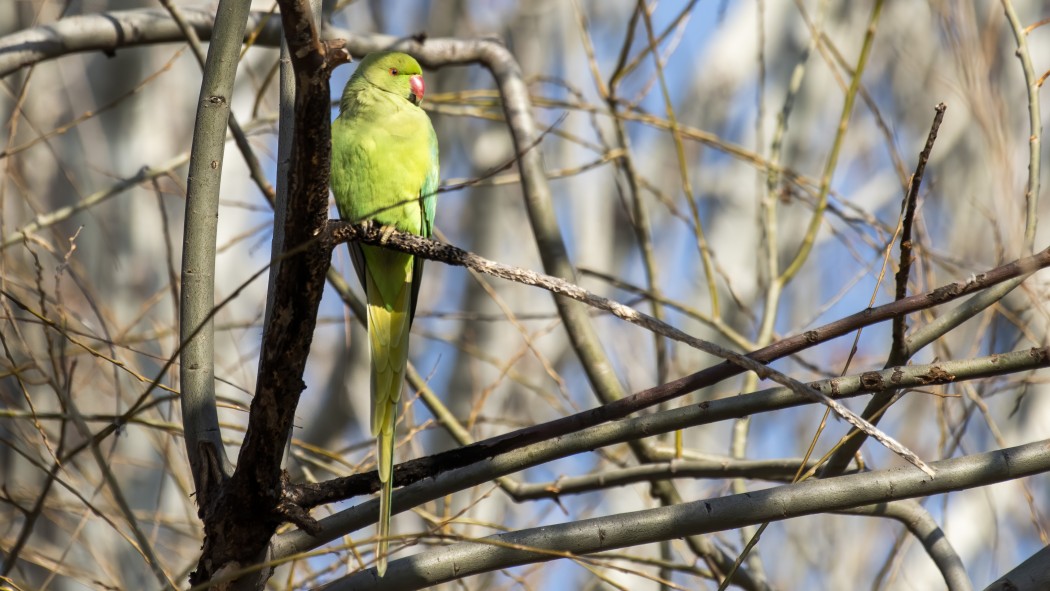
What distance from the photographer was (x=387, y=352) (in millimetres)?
2826

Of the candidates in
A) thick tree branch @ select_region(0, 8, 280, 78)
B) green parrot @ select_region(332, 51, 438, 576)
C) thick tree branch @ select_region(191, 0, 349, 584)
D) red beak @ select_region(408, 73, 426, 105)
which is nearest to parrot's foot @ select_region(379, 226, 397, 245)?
thick tree branch @ select_region(191, 0, 349, 584)

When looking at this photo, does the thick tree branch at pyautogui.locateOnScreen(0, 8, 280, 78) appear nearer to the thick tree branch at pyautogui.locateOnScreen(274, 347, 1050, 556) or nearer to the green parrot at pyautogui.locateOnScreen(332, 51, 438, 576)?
→ the green parrot at pyautogui.locateOnScreen(332, 51, 438, 576)

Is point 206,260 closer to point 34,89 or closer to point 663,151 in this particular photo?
point 34,89

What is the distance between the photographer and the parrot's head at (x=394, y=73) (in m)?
3.39

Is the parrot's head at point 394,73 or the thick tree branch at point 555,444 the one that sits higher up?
the parrot's head at point 394,73

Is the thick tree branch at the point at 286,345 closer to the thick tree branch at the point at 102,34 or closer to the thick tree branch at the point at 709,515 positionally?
the thick tree branch at the point at 709,515

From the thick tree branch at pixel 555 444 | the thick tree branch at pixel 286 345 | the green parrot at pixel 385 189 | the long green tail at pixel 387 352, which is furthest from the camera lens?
the green parrot at pixel 385 189

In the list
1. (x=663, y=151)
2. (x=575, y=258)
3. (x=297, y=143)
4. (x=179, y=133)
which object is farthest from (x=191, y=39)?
(x=663, y=151)

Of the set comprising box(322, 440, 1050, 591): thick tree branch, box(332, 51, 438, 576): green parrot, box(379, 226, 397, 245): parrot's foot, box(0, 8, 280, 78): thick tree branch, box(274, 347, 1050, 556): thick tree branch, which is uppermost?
box(0, 8, 280, 78): thick tree branch

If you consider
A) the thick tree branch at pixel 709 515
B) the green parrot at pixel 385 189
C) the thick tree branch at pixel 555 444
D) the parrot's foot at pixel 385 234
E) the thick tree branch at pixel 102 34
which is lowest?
the thick tree branch at pixel 709 515

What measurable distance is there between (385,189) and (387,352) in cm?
58

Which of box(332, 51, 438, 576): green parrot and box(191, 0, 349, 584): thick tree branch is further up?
box(332, 51, 438, 576): green parrot

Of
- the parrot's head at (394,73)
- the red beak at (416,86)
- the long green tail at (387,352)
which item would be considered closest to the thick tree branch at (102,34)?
the parrot's head at (394,73)

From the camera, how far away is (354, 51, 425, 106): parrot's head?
339cm
